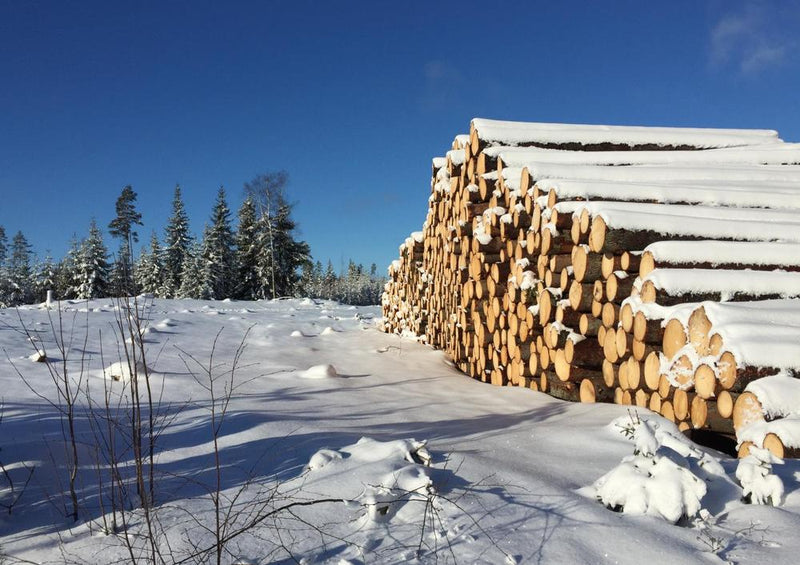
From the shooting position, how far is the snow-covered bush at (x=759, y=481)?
215 centimetres

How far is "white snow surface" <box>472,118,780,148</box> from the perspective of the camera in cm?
652

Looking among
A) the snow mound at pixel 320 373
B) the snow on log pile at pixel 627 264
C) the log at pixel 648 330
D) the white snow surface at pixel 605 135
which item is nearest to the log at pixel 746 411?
the snow on log pile at pixel 627 264

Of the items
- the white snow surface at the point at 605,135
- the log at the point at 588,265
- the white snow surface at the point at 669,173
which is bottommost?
the log at the point at 588,265

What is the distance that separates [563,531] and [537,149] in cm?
529

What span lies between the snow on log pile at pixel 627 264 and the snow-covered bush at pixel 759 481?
29.0 inches

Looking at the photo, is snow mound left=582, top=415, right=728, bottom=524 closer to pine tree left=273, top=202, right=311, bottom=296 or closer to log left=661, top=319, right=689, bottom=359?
log left=661, top=319, right=689, bottom=359

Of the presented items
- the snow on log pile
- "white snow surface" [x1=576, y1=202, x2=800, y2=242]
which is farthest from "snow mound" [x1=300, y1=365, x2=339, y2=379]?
"white snow surface" [x1=576, y1=202, x2=800, y2=242]

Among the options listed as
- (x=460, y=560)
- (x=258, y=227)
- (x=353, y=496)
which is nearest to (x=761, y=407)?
(x=460, y=560)

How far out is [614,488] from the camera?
2135 millimetres

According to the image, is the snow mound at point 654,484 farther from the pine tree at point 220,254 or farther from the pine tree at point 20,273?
the pine tree at point 20,273

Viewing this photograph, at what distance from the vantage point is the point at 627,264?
4250 millimetres

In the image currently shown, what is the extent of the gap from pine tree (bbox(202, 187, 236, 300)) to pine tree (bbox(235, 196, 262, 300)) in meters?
0.44

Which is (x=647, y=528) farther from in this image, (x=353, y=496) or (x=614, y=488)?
(x=353, y=496)

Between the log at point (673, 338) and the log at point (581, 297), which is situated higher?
the log at point (581, 297)
